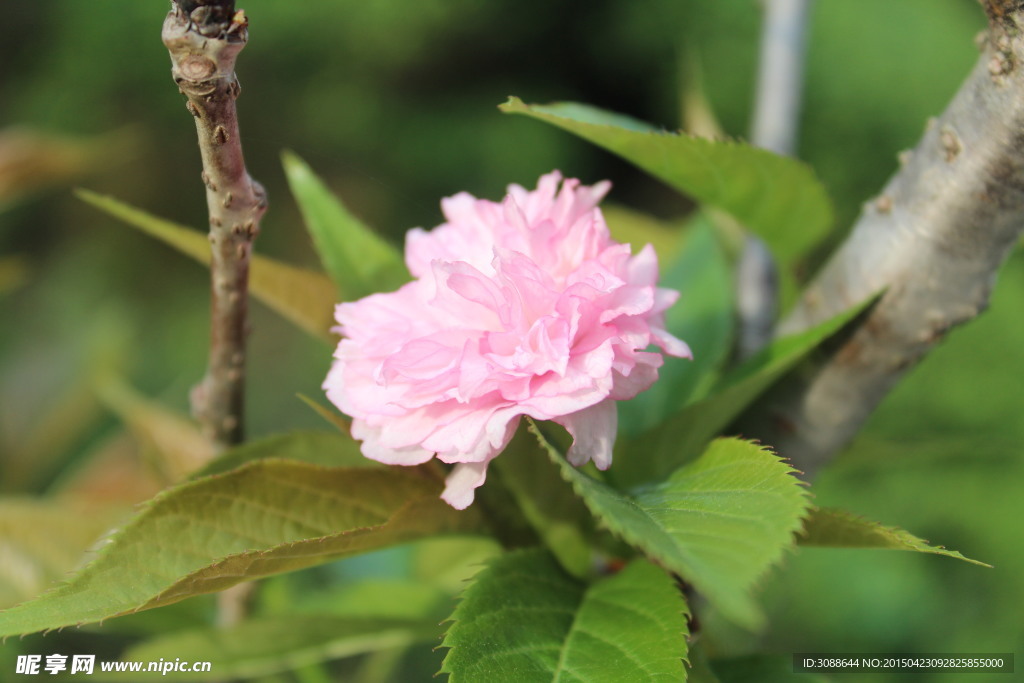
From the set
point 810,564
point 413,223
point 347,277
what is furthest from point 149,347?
point 347,277

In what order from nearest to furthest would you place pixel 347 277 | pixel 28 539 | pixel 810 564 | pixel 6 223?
pixel 347 277, pixel 28 539, pixel 810 564, pixel 6 223

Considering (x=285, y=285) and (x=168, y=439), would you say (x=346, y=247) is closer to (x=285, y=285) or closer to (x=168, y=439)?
(x=285, y=285)

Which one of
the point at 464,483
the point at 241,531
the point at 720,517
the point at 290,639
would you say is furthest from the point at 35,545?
the point at 720,517

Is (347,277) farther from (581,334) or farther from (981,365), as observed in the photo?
(981,365)

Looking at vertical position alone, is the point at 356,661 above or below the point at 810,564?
below

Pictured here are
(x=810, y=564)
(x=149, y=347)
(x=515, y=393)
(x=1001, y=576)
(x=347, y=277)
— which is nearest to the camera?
(x=515, y=393)

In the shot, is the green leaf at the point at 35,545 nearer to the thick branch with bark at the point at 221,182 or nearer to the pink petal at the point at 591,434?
the thick branch with bark at the point at 221,182

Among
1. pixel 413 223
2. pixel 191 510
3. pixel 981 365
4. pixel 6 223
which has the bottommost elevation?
pixel 6 223
